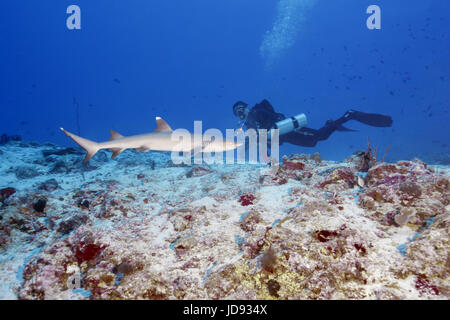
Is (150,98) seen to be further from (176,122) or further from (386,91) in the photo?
(386,91)

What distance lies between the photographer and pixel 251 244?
2.75 metres

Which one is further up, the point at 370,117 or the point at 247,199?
the point at 370,117

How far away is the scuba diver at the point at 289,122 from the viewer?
11.9m

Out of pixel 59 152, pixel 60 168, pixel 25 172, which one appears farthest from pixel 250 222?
pixel 59 152

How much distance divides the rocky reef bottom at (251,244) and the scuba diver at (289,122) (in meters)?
7.17

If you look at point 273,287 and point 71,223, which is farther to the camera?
point 71,223

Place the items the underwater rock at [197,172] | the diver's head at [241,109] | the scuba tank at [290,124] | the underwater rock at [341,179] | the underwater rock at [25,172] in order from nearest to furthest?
the underwater rock at [341,179] < the underwater rock at [197,172] < the underwater rock at [25,172] < the scuba tank at [290,124] < the diver's head at [241,109]

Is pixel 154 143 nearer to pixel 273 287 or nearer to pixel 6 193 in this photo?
pixel 273 287

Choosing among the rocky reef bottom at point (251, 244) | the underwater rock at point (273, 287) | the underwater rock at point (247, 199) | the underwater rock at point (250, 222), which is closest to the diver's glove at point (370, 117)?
the rocky reef bottom at point (251, 244)

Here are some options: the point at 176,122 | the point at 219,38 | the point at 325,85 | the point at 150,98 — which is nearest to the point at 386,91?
the point at 325,85

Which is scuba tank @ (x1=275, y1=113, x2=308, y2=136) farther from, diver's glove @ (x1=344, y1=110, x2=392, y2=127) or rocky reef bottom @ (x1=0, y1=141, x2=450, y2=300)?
rocky reef bottom @ (x1=0, y1=141, x2=450, y2=300)

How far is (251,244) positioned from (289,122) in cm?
1016

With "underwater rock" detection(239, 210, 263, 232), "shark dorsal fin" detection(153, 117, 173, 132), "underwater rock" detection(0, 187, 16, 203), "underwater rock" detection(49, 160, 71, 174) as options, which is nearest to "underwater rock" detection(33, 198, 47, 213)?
"underwater rock" detection(0, 187, 16, 203)

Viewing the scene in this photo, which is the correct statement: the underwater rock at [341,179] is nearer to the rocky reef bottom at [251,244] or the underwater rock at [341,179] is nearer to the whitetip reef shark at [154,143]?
the rocky reef bottom at [251,244]
